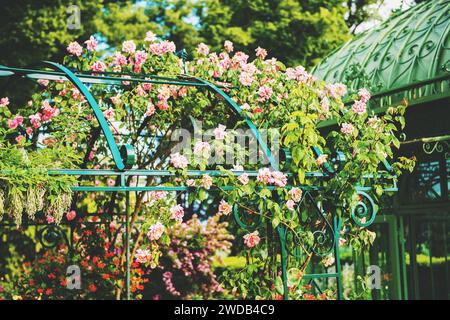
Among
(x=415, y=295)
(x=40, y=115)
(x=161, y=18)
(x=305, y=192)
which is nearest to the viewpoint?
(x=305, y=192)

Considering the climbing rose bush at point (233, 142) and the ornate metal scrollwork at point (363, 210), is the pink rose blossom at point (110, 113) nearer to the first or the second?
the climbing rose bush at point (233, 142)

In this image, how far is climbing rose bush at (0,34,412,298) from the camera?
4.07 meters

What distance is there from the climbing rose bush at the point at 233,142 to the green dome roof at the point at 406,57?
47.7 inches

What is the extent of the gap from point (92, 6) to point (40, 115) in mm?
8835

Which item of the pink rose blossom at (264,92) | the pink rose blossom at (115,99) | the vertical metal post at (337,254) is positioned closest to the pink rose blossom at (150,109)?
the pink rose blossom at (115,99)

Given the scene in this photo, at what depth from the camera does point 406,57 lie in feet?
22.4

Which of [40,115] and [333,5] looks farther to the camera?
[333,5]

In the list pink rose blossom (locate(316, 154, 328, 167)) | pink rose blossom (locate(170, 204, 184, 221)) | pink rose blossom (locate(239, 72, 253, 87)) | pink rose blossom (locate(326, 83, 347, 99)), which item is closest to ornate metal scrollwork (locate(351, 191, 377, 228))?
pink rose blossom (locate(316, 154, 328, 167))

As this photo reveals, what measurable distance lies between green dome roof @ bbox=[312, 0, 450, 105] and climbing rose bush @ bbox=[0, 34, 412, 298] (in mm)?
1212

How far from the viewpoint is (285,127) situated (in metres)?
4.41

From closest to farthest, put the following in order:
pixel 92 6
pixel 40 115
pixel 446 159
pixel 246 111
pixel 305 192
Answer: pixel 305 192 < pixel 246 111 < pixel 40 115 < pixel 446 159 < pixel 92 6

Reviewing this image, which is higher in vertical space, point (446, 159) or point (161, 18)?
point (161, 18)
